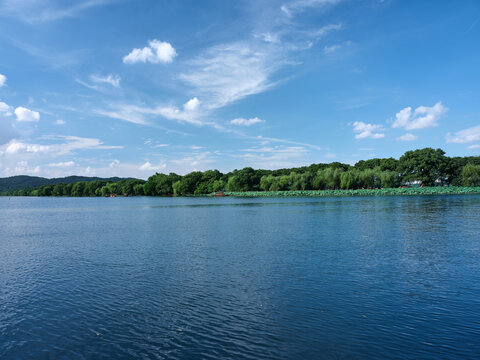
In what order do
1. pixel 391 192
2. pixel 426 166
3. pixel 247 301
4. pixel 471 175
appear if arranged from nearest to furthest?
pixel 247 301, pixel 471 175, pixel 391 192, pixel 426 166

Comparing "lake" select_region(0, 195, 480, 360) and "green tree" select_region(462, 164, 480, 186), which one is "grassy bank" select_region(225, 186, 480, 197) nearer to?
"green tree" select_region(462, 164, 480, 186)

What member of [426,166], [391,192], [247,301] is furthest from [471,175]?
[247,301]

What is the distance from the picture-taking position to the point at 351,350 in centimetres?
886

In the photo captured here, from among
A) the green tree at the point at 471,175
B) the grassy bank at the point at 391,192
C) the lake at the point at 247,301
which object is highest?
the green tree at the point at 471,175

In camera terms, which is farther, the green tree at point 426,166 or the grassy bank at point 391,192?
the green tree at point 426,166

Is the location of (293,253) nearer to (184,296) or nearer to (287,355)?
(184,296)

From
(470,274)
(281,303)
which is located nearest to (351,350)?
(281,303)

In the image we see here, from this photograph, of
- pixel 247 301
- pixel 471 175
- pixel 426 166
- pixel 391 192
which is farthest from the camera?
pixel 426 166

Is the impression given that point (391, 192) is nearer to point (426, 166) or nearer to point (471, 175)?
point (426, 166)

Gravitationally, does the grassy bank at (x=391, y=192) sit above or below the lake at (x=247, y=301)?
above

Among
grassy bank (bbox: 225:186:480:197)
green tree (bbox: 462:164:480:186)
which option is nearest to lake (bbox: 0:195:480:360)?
grassy bank (bbox: 225:186:480:197)

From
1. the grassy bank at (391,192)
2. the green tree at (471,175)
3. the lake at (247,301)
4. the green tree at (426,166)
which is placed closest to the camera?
the lake at (247,301)

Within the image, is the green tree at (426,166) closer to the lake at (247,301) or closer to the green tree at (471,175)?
the green tree at (471,175)

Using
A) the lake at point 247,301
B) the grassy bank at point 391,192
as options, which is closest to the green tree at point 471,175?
the grassy bank at point 391,192
